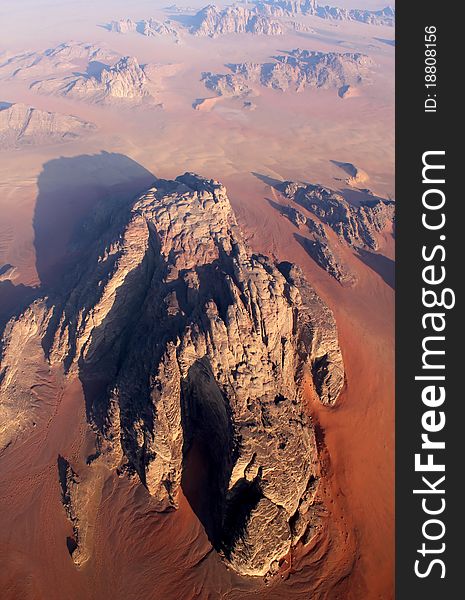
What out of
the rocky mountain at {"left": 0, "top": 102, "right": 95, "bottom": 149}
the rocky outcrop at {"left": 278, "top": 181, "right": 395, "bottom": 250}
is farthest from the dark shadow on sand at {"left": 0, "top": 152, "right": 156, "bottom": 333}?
the rocky outcrop at {"left": 278, "top": 181, "right": 395, "bottom": 250}

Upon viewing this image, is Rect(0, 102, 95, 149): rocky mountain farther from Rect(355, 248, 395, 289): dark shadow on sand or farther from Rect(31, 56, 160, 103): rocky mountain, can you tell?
Rect(355, 248, 395, 289): dark shadow on sand

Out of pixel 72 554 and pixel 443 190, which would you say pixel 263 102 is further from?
pixel 72 554

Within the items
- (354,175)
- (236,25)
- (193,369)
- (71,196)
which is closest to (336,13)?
(236,25)

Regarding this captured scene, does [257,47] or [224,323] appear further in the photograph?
[257,47]

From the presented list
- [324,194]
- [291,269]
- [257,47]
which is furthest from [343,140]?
[257,47]

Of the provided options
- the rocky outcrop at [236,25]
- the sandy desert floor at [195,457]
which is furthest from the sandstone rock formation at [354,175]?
the rocky outcrop at [236,25]

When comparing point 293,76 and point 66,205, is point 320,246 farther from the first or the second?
point 293,76
